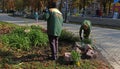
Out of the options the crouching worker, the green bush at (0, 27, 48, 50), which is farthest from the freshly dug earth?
the crouching worker

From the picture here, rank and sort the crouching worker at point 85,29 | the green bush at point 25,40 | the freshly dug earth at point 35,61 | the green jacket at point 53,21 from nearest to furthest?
the freshly dug earth at point 35,61 < the green jacket at point 53,21 < the green bush at point 25,40 < the crouching worker at point 85,29

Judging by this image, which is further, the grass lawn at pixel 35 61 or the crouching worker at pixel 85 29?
the crouching worker at pixel 85 29

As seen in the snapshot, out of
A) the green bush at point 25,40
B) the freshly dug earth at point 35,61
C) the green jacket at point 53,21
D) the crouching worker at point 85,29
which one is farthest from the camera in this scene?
the crouching worker at point 85,29

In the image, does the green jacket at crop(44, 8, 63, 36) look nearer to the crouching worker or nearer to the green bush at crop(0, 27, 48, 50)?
the green bush at crop(0, 27, 48, 50)

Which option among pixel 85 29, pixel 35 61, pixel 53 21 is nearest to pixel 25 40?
pixel 35 61

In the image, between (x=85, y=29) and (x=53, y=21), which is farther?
(x=85, y=29)

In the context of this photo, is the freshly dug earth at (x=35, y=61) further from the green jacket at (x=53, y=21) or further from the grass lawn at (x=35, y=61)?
the green jacket at (x=53, y=21)

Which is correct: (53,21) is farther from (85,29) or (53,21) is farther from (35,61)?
(85,29)

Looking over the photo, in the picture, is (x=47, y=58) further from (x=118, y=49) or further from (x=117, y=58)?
(x=118, y=49)

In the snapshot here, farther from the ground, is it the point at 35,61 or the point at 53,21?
the point at 53,21

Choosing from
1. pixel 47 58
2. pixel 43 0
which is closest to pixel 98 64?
pixel 47 58

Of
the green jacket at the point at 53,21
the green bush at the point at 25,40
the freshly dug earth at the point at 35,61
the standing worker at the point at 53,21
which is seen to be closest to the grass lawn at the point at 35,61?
the freshly dug earth at the point at 35,61

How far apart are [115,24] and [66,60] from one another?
2049 cm

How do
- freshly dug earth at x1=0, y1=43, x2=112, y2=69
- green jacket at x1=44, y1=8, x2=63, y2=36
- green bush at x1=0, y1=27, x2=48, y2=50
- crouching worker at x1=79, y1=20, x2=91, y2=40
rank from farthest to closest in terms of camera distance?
1. crouching worker at x1=79, y1=20, x2=91, y2=40
2. green bush at x1=0, y1=27, x2=48, y2=50
3. green jacket at x1=44, y1=8, x2=63, y2=36
4. freshly dug earth at x1=0, y1=43, x2=112, y2=69
